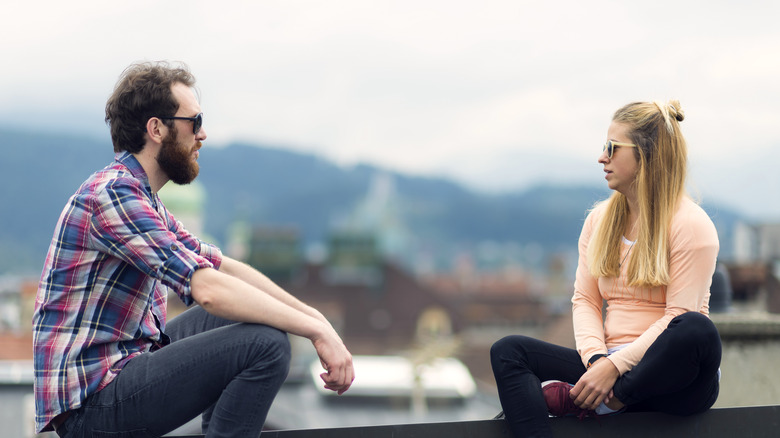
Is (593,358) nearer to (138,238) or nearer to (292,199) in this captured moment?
(138,238)

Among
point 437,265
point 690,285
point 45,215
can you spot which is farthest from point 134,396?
point 45,215

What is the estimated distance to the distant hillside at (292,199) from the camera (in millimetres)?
146250

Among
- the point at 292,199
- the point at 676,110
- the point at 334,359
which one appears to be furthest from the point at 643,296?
the point at 292,199

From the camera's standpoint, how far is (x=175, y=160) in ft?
8.38

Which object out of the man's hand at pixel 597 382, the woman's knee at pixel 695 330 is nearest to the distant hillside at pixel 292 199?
the man's hand at pixel 597 382

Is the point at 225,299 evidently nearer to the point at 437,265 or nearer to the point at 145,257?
the point at 145,257

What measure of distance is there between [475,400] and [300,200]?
122 meters

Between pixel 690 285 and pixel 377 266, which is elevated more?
pixel 690 285

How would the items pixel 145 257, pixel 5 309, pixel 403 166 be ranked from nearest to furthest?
1. pixel 145 257
2. pixel 5 309
3. pixel 403 166

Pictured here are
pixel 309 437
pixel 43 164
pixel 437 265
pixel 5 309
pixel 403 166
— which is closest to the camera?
pixel 309 437

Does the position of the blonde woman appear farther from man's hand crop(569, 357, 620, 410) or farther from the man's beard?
the man's beard

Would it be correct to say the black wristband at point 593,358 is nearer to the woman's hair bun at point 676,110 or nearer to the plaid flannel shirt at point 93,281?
the woman's hair bun at point 676,110

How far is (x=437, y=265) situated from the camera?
431 feet

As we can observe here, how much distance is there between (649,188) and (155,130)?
66.4 inches
